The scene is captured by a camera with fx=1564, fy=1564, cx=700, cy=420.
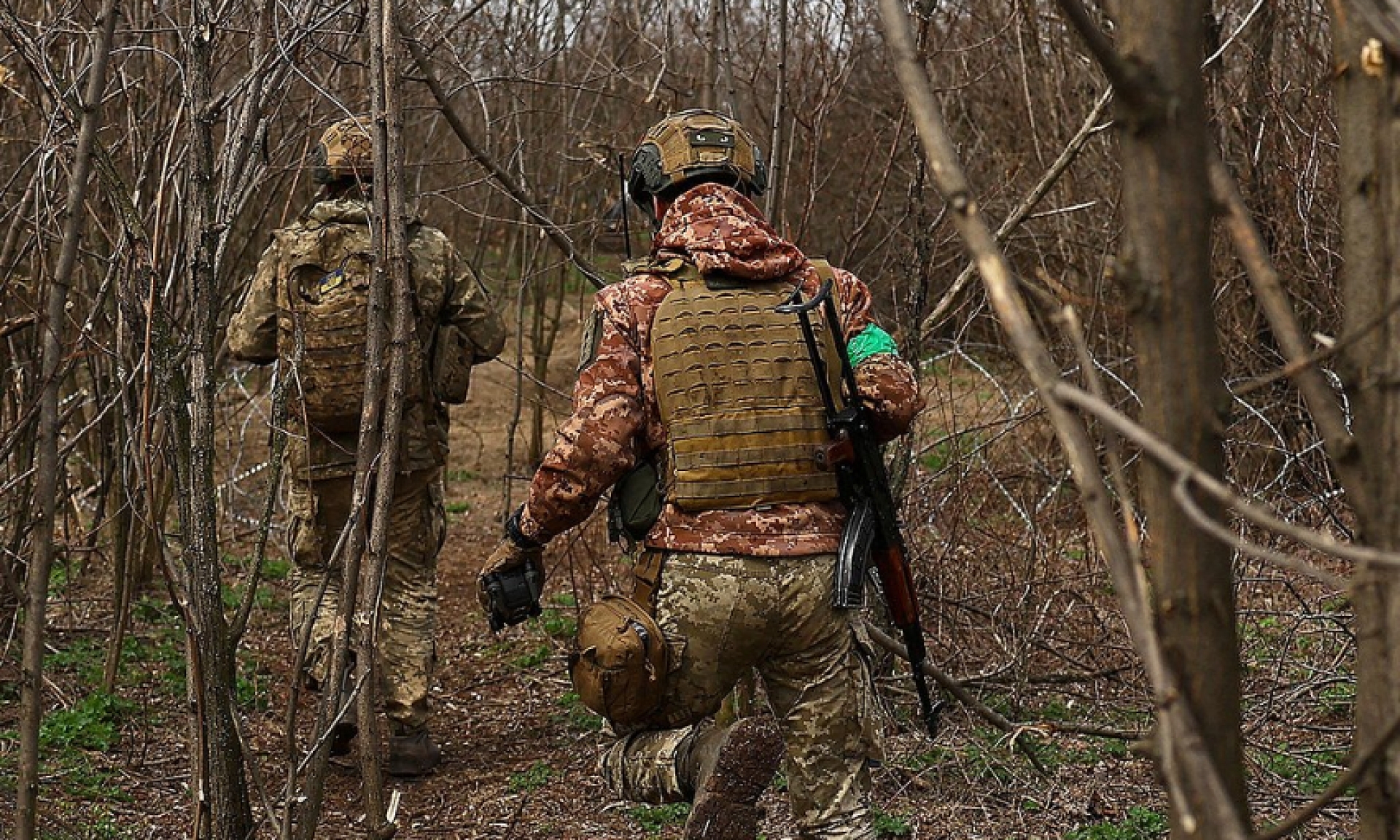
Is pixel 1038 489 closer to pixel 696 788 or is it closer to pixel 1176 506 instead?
pixel 696 788

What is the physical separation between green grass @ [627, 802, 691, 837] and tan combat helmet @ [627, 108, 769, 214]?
1946 millimetres

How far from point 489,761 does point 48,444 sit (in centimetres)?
312

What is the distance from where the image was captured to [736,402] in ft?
12.1

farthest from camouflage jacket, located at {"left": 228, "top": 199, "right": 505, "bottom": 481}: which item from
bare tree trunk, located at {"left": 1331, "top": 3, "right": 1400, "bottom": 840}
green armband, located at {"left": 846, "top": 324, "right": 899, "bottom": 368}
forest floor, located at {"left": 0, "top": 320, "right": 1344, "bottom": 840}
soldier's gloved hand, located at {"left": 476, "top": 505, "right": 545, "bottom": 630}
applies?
bare tree trunk, located at {"left": 1331, "top": 3, "right": 1400, "bottom": 840}

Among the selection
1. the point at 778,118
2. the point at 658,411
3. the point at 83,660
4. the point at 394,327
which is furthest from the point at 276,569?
the point at 394,327

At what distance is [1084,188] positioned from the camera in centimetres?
832

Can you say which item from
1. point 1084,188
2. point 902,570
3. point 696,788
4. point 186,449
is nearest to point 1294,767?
point 902,570

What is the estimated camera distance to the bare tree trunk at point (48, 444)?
2.87 meters

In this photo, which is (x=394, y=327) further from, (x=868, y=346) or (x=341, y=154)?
(x=341, y=154)

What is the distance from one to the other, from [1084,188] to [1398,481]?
6.98m

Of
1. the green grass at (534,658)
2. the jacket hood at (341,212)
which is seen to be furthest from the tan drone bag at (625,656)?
the green grass at (534,658)

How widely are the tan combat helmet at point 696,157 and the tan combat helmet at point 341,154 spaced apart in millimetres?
1567

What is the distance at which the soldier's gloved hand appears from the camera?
3.96 meters

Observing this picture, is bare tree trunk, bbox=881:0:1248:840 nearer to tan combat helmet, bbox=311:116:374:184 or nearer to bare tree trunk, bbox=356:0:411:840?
bare tree trunk, bbox=356:0:411:840
